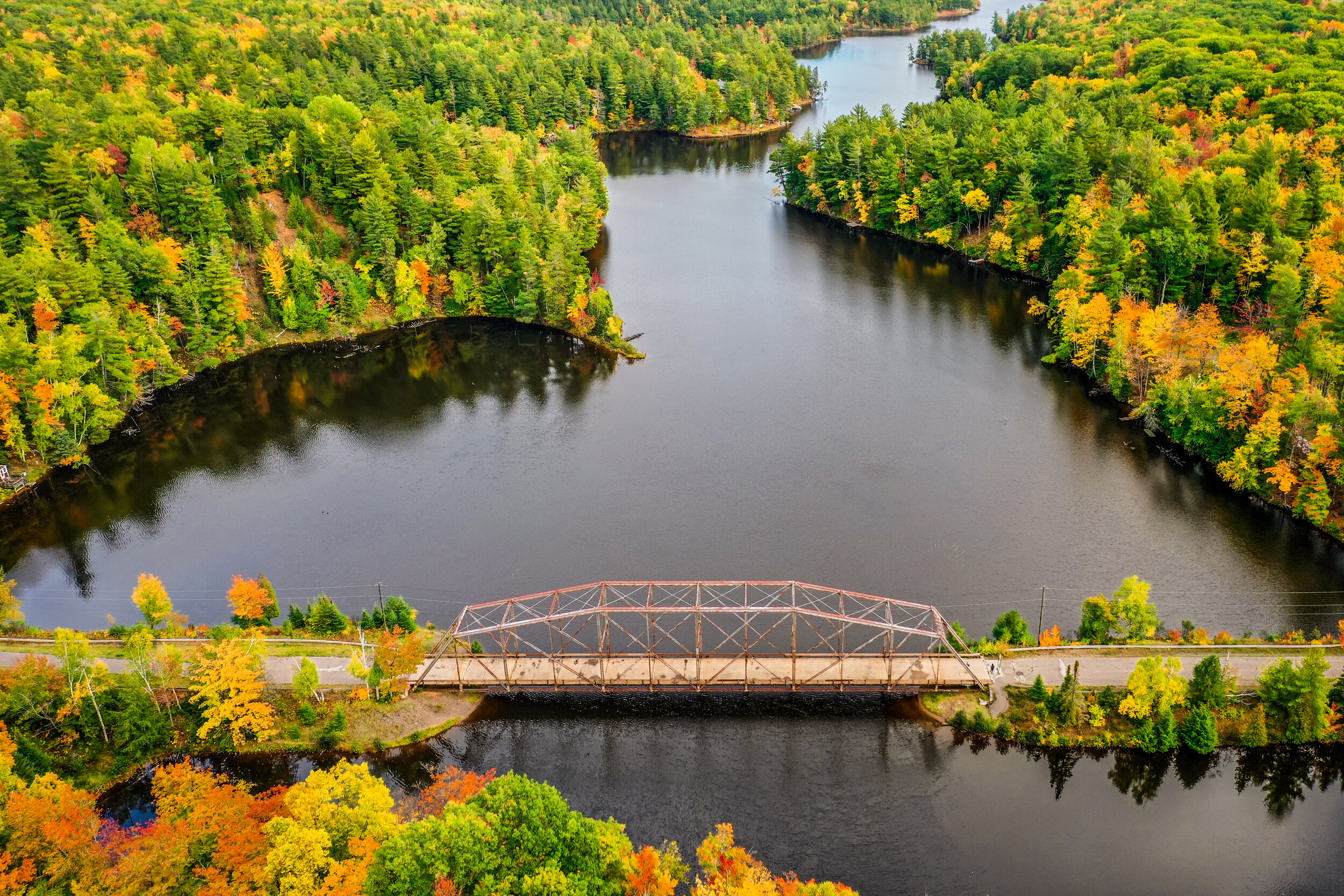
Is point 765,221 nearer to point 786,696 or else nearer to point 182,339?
point 182,339

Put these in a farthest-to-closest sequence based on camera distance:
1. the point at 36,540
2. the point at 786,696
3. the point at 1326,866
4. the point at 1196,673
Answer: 1. the point at 36,540
2. the point at 786,696
3. the point at 1196,673
4. the point at 1326,866

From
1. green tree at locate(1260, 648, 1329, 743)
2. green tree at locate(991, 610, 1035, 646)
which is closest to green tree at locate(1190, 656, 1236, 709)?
green tree at locate(1260, 648, 1329, 743)

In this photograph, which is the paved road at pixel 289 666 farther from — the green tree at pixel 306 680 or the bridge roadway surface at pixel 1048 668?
the green tree at pixel 306 680

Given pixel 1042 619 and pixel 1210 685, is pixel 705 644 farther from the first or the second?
pixel 1210 685

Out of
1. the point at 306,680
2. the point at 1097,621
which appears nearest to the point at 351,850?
the point at 306,680

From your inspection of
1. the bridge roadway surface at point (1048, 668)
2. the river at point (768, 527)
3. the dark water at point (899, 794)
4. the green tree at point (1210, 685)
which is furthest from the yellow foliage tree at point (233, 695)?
the green tree at point (1210, 685)

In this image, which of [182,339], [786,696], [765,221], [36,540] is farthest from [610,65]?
[786,696]

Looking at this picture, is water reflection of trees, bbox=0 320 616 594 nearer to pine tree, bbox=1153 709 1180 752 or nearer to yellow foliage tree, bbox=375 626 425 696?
yellow foliage tree, bbox=375 626 425 696
